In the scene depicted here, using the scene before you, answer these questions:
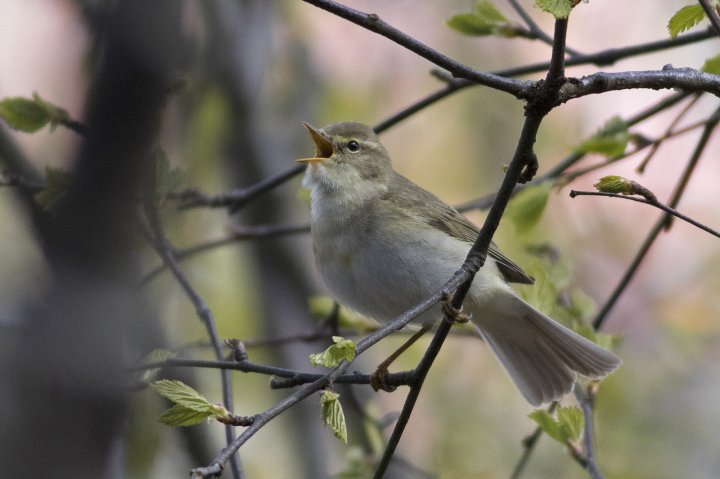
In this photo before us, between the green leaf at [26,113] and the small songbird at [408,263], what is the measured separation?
111 centimetres

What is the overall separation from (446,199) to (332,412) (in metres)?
4.48

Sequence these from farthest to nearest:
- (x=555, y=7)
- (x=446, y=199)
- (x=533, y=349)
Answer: (x=446, y=199) → (x=533, y=349) → (x=555, y=7)

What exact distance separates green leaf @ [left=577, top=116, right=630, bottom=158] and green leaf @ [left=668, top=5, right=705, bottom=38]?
0.57 metres

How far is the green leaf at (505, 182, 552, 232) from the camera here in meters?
3.44

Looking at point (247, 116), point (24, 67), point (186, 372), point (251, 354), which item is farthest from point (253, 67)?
point (186, 372)

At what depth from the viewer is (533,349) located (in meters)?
3.94

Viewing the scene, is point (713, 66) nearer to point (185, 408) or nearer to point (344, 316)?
point (344, 316)

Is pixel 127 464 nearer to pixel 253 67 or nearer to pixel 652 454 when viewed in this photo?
pixel 253 67

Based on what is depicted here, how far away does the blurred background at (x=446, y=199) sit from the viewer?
4.62 meters

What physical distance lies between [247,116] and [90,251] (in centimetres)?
399

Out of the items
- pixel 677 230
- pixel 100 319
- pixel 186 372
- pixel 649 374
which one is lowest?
pixel 100 319

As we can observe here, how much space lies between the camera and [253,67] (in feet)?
18.0

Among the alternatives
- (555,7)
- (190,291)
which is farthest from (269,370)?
(555,7)

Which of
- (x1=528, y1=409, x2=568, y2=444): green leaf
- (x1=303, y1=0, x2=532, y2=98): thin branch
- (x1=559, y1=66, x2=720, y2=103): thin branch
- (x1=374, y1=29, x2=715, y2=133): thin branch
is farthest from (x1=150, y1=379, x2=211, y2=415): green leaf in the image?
(x1=374, y1=29, x2=715, y2=133): thin branch
